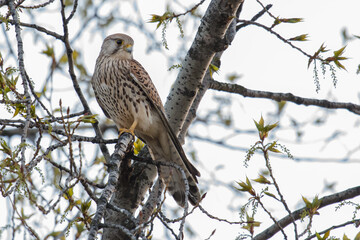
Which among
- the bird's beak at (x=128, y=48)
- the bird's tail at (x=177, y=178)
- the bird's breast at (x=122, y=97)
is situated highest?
the bird's beak at (x=128, y=48)

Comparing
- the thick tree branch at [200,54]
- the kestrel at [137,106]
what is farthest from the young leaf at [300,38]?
the kestrel at [137,106]

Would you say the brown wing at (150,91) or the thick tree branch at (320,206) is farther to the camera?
the brown wing at (150,91)

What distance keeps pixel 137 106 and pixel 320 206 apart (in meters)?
1.75

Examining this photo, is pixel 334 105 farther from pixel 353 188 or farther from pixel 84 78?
pixel 84 78

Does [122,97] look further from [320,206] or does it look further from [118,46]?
[320,206]

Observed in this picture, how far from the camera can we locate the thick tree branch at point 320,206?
319 cm

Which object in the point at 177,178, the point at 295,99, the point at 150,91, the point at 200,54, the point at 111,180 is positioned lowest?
the point at 111,180

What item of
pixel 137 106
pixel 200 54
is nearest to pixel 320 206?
pixel 200 54

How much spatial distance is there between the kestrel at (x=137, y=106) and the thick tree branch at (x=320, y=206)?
81 centimetres

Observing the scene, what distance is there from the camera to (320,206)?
326cm

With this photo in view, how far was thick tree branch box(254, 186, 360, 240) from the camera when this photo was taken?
3.19 meters

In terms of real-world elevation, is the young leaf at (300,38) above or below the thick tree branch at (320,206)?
above

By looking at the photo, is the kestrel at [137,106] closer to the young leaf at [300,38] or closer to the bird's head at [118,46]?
the bird's head at [118,46]

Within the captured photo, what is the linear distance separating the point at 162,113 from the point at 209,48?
38.8 inches
